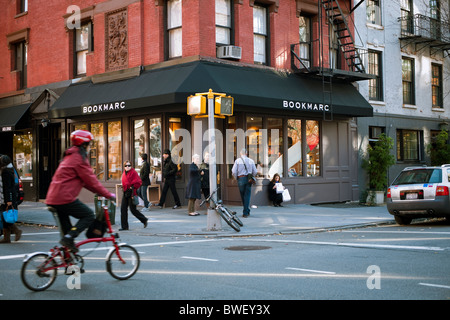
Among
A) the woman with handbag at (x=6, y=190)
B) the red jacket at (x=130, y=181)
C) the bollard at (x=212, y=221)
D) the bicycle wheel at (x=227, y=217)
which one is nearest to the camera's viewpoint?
the woman with handbag at (x=6, y=190)

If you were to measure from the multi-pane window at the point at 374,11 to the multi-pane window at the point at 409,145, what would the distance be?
5.07 meters

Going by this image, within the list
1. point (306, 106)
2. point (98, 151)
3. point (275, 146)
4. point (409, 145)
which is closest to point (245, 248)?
point (306, 106)

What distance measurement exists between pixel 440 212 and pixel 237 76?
7624mm

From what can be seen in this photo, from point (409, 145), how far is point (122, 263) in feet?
67.8

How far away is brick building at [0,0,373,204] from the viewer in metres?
17.6

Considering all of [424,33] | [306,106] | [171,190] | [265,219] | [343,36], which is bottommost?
[265,219]

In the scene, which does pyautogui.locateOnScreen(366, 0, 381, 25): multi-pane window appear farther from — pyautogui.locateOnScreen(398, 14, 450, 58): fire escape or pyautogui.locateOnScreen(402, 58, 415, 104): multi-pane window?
pyautogui.locateOnScreen(402, 58, 415, 104): multi-pane window

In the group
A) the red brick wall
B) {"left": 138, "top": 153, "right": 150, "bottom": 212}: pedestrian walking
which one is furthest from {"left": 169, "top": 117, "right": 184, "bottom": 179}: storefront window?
the red brick wall

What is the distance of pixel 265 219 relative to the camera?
596 inches

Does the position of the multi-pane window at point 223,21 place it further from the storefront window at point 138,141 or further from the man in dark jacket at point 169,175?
the man in dark jacket at point 169,175

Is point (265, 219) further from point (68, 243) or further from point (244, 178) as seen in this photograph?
point (68, 243)

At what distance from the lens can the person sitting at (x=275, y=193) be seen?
18.5 metres

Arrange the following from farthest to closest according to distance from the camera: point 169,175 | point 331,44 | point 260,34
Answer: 1. point 331,44
2. point 260,34
3. point 169,175

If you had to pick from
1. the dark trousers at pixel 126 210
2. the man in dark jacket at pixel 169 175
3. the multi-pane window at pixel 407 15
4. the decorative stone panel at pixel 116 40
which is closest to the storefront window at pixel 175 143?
the man in dark jacket at pixel 169 175
